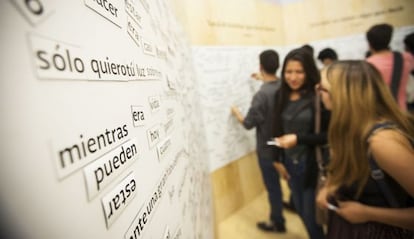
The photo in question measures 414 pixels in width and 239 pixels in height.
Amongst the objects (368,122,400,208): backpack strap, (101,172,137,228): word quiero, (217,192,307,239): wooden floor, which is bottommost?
(217,192,307,239): wooden floor

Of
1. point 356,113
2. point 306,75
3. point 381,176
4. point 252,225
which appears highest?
point 306,75

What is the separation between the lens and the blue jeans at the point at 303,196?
6.12 ft

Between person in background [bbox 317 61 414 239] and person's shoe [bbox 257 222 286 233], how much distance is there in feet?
4.70

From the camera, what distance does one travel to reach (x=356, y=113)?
3.77 ft

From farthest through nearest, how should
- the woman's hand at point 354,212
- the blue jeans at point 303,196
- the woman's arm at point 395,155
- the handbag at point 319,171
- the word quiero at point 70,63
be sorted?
1. the blue jeans at point 303,196
2. the handbag at point 319,171
3. the woman's hand at point 354,212
4. the woman's arm at point 395,155
5. the word quiero at point 70,63

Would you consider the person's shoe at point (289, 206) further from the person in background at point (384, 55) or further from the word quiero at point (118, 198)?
the word quiero at point (118, 198)

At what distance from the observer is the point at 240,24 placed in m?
2.96

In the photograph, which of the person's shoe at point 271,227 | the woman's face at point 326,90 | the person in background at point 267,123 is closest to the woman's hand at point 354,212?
the woman's face at point 326,90

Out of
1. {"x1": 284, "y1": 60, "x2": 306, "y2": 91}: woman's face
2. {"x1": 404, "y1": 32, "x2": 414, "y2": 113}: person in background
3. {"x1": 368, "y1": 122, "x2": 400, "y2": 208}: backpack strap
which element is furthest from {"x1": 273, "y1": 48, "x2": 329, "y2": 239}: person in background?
{"x1": 404, "y1": 32, "x2": 414, "y2": 113}: person in background

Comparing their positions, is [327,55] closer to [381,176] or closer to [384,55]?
[384,55]

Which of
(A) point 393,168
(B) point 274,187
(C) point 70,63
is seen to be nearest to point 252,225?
(B) point 274,187

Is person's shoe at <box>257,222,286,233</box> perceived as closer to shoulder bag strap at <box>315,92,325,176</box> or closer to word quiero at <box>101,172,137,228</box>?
shoulder bag strap at <box>315,92,325,176</box>

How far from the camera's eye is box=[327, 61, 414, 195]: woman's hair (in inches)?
43.6

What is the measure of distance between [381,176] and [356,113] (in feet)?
0.92
